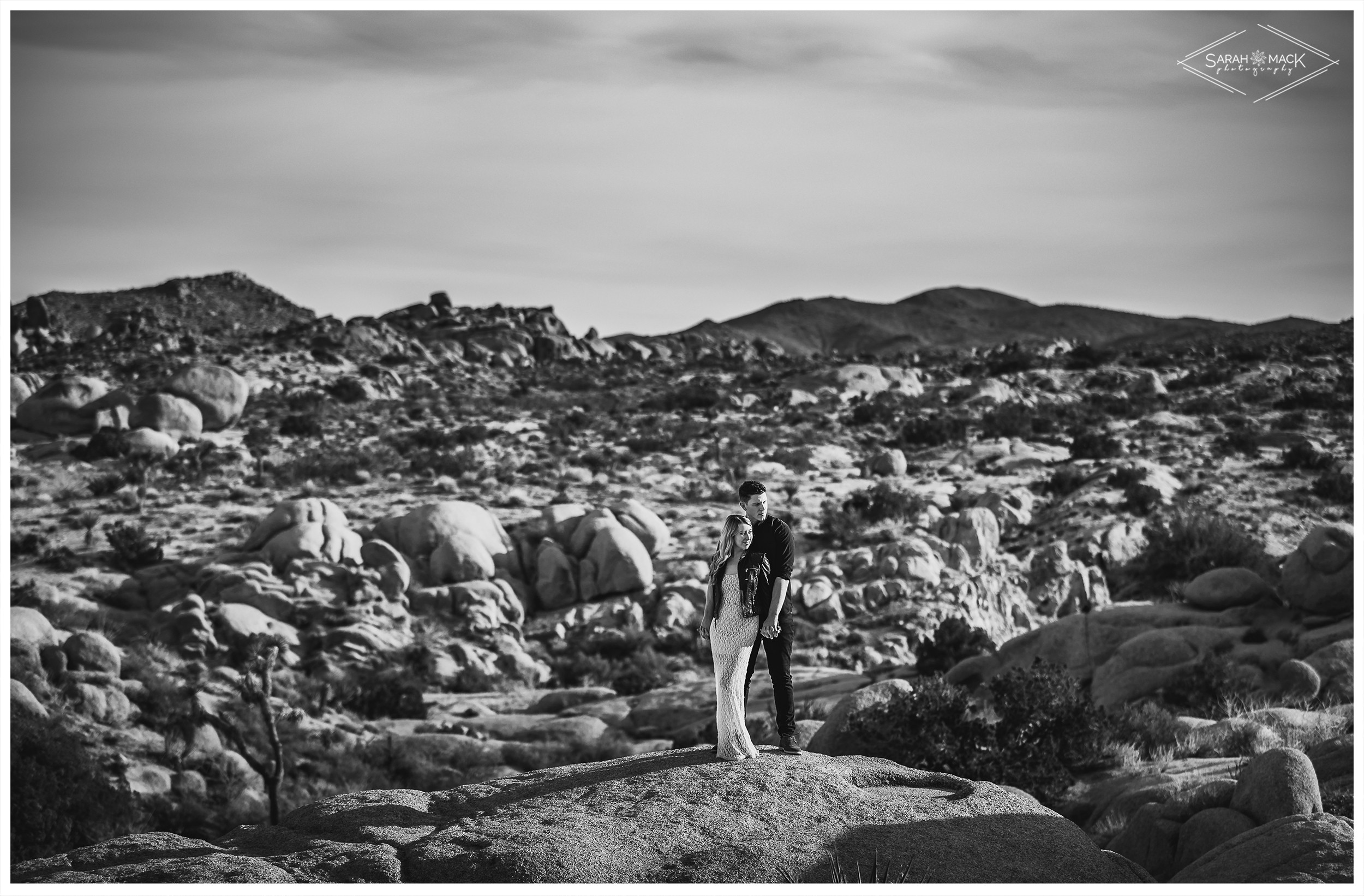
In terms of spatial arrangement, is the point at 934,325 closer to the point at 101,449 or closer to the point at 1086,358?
the point at 1086,358

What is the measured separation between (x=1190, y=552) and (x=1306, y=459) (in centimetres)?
1127

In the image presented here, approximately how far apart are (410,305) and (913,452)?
58.7 metres

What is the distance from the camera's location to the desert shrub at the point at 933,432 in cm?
3981

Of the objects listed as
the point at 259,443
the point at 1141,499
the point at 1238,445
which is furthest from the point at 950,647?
the point at 259,443

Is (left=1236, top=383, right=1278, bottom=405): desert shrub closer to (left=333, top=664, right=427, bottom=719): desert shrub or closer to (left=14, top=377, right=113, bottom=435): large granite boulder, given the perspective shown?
(left=333, top=664, right=427, bottom=719): desert shrub

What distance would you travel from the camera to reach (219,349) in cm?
5634

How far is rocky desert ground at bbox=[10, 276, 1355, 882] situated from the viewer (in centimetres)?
823

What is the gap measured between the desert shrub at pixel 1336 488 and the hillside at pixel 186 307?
6728 centimetres

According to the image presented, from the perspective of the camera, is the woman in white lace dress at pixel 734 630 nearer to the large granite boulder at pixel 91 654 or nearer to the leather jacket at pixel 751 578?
the leather jacket at pixel 751 578

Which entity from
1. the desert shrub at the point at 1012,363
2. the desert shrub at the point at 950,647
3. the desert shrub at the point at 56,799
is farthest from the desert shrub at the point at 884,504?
the desert shrub at the point at 1012,363

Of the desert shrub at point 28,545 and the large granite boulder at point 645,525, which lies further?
the large granite boulder at point 645,525

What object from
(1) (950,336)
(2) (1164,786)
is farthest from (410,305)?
(2) (1164,786)

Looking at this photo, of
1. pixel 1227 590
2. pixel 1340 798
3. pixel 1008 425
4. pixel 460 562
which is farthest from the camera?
pixel 1008 425

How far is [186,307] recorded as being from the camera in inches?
3644
